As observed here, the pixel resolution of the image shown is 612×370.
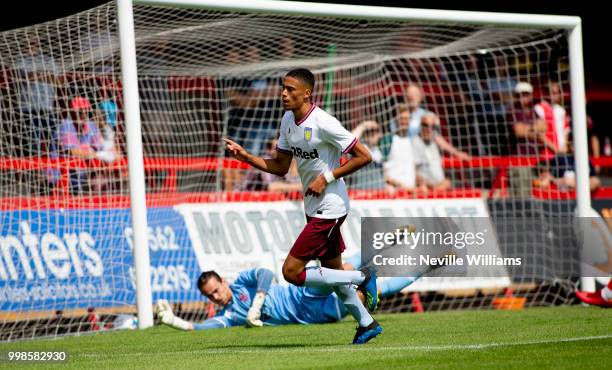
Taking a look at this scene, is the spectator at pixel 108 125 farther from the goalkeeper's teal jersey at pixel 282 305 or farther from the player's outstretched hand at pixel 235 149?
the player's outstretched hand at pixel 235 149

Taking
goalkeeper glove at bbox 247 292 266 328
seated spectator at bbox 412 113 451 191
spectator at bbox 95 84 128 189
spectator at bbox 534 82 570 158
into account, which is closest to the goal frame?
goalkeeper glove at bbox 247 292 266 328

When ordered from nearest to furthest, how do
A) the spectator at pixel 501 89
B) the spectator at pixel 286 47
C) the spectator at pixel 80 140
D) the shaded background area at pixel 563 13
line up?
the spectator at pixel 80 140, the spectator at pixel 286 47, the spectator at pixel 501 89, the shaded background area at pixel 563 13

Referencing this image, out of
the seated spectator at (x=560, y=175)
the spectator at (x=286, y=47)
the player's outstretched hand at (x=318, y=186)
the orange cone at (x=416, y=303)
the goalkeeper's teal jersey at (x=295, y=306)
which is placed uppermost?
the spectator at (x=286, y=47)

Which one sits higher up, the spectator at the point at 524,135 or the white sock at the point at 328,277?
the spectator at the point at 524,135

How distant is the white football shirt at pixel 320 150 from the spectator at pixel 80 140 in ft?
14.7

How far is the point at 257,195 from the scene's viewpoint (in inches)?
544

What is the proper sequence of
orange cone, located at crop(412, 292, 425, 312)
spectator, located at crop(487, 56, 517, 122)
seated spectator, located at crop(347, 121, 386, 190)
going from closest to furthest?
1. orange cone, located at crop(412, 292, 425, 312)
2. seated spectator, located at crop(347, 121, 386, 190)
3. spectator, located at crop(487, 56, 517, 122)

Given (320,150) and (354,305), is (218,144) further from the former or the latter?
(354,305)

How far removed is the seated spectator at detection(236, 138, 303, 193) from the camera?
47.5 ft

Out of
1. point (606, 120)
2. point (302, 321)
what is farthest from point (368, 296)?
point (606, 120)

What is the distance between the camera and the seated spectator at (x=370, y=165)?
14.8m

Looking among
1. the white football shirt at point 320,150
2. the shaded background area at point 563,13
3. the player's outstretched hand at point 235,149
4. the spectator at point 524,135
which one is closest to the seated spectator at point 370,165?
the spectator at point 524,135

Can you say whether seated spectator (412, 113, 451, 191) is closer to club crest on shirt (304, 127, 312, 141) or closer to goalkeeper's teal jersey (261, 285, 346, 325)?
goalkeeper's teal jersey (261, 285, 346, 325)

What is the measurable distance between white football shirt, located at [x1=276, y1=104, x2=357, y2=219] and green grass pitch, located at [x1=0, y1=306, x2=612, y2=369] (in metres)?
1.03
